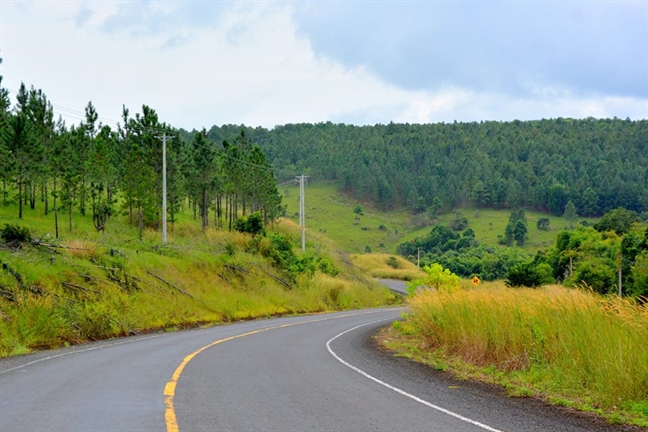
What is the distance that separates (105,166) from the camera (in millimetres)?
58625

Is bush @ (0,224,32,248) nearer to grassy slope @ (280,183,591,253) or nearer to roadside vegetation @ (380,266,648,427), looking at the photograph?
roadside vegetation @ (380,266,648,427)

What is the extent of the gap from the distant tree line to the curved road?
34.7 m

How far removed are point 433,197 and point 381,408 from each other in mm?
172621

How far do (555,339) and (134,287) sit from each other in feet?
72.5

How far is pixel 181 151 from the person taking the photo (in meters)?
71.2

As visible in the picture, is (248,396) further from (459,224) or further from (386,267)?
(459,224)

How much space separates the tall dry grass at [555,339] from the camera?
9.81m

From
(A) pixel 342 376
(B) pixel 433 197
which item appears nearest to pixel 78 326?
(A) pixel 342 376

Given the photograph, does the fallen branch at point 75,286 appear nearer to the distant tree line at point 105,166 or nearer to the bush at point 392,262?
the distant tree line at point 105,166

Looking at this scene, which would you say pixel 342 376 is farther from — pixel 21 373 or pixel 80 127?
pixel 80 127

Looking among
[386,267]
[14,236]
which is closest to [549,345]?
[14,236]

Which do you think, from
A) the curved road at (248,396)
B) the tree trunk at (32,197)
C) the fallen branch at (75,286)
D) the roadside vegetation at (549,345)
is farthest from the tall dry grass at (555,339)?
the tree trunk at (32,197)

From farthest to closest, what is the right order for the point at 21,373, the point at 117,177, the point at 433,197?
the point at 433,197 < the point at 117,177 < the point at 21,373

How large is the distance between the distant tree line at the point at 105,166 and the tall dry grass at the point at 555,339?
114 ft
